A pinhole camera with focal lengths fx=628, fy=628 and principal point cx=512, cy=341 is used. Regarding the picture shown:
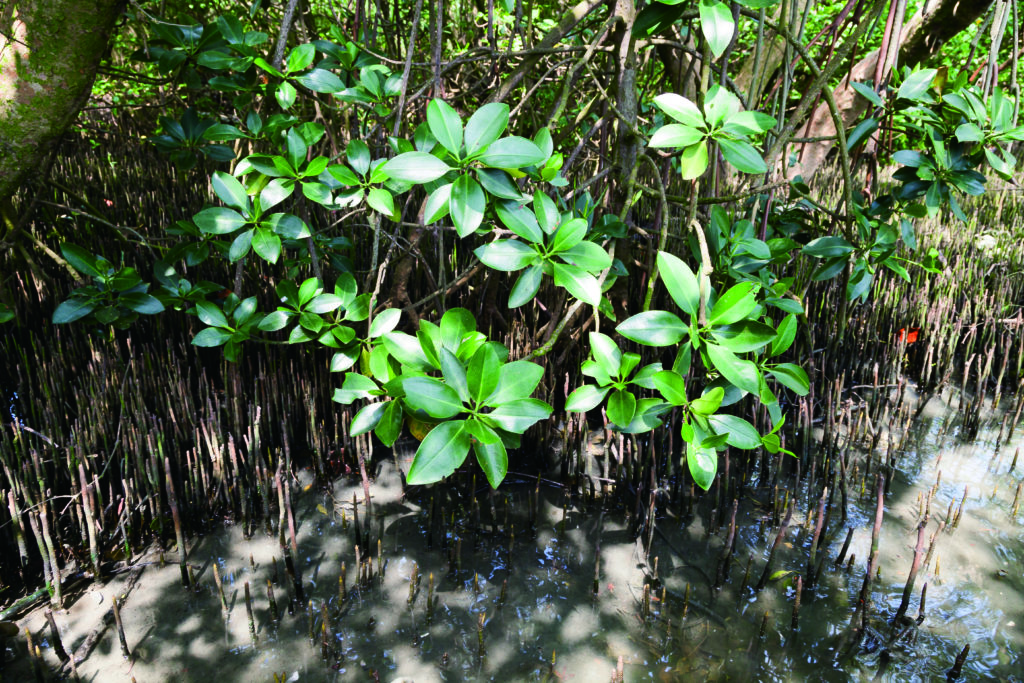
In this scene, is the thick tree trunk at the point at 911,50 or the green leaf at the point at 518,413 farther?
the thick tree trunk at the point at 911,50

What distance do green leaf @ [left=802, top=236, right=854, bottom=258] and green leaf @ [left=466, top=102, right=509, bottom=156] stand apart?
3.23ft

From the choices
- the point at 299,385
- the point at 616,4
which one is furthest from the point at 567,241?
the point at 299,385

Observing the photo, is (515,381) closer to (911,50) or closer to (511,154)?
(511,154)

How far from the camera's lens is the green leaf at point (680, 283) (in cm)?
114

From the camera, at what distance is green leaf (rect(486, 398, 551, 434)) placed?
3.56 feet

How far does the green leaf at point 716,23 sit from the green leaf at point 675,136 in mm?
146

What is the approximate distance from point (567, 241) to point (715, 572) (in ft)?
3.36

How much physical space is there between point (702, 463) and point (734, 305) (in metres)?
0.31

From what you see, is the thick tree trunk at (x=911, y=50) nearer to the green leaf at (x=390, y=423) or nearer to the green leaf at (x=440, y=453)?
the green leaf at (x=390, y=423)

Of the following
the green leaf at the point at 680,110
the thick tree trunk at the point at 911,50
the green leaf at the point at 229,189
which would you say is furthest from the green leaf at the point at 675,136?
the thick tree trunk at the point at 911,50

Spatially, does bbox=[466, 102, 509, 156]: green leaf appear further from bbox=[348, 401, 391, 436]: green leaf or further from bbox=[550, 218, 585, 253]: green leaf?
bbox=[348, 401, 391, 436]: green leaf

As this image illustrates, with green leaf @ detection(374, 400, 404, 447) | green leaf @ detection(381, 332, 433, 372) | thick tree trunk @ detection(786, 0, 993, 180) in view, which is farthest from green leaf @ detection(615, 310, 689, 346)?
thick tree trunk @ detection(786, 0, 993, 180)

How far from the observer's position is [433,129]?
1.14 metres

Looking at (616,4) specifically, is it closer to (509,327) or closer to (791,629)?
(509,327)
